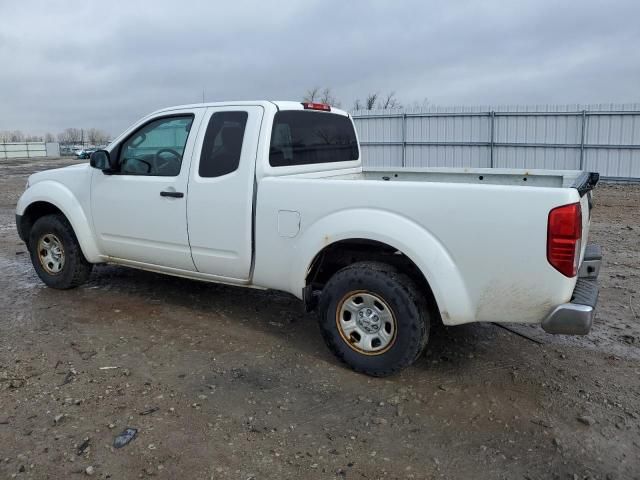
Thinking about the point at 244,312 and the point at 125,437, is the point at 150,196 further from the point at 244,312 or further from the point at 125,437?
the point at 125,437

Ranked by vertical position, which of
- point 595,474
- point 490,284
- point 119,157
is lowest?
point 595,474

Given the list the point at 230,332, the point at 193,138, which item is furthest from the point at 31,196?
the point at 230,332

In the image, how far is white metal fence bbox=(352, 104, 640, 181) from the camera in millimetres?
16734

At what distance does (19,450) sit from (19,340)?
5.88 ft

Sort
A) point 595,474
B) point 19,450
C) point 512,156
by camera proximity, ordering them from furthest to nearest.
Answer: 1. point 512,156
2. point 19,450
3. point 595,474

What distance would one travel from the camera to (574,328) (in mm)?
3227

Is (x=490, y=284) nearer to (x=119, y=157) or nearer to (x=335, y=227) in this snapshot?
(x=335, y=227)

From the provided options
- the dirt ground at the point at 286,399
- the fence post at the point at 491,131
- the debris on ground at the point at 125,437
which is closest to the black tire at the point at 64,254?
the dirt ground at the point at 286,399

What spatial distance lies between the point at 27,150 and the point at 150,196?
69.3 meters

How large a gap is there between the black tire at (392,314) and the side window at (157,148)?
1.84 m

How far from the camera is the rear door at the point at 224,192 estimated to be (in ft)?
14.3

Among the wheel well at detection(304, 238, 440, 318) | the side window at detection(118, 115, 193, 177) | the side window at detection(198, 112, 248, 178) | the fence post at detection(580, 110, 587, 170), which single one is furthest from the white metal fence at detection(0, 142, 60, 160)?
the wheel well at detection(304, 238, 440, 318)

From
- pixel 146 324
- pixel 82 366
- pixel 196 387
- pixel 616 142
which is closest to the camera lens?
pixel 196 387

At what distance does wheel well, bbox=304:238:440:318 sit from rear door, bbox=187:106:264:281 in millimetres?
549
